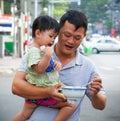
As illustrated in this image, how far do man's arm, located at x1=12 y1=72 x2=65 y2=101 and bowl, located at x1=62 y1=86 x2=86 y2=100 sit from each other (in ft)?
0.12

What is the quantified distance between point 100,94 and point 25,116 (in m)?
0.50

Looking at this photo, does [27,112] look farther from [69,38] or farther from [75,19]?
[75,19]

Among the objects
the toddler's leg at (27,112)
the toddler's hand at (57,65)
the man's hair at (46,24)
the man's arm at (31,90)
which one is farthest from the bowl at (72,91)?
the man's hair at (46,24)

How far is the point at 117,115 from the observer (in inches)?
419

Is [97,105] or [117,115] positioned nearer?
[97,105]

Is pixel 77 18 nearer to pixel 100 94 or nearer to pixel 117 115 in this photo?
pixel 100 94

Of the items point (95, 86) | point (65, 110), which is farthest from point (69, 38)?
point (65, 110)

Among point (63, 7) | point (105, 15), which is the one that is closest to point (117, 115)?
point (63, 7)

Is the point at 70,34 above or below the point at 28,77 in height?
above

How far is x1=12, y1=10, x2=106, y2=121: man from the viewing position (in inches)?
137

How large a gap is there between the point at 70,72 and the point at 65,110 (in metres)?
0.24

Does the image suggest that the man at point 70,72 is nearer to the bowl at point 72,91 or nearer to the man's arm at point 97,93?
the man's arm at point 97,93

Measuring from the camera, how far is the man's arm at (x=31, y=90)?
11.0 feet

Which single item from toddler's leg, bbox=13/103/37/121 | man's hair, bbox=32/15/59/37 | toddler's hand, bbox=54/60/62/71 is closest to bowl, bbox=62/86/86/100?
toddler's hand, bbox=54/60/62/71
